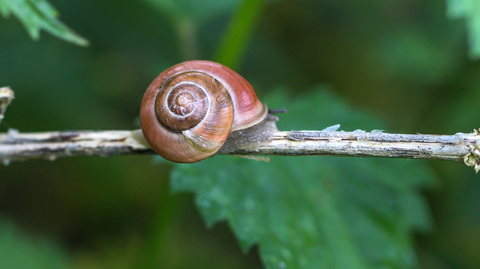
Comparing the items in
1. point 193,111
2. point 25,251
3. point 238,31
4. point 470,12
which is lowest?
point 25,251

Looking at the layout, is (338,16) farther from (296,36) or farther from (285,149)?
(285,149)

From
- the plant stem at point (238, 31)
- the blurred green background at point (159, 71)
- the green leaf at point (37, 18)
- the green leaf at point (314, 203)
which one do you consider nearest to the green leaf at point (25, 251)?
the blurred green background at point (159, 71)

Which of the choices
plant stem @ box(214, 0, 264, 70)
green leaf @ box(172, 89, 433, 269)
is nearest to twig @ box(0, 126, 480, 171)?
green leaf @ box(172, 89, 433, 269)

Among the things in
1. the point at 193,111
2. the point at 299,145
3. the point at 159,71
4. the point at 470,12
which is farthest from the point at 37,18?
the point at 470,12

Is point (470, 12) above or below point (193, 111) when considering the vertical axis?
above

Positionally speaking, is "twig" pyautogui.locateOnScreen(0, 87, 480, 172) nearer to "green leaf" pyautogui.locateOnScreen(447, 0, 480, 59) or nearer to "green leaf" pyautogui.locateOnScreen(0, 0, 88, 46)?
"green leaf" pyautogui.locateOnScreen(0, 0, 88, 46)

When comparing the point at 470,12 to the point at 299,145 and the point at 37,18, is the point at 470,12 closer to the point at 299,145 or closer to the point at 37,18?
the point at 299,145

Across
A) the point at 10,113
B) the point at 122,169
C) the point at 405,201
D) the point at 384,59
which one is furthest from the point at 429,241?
the point at 10,113

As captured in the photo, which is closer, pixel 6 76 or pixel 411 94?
pixel 6 76
